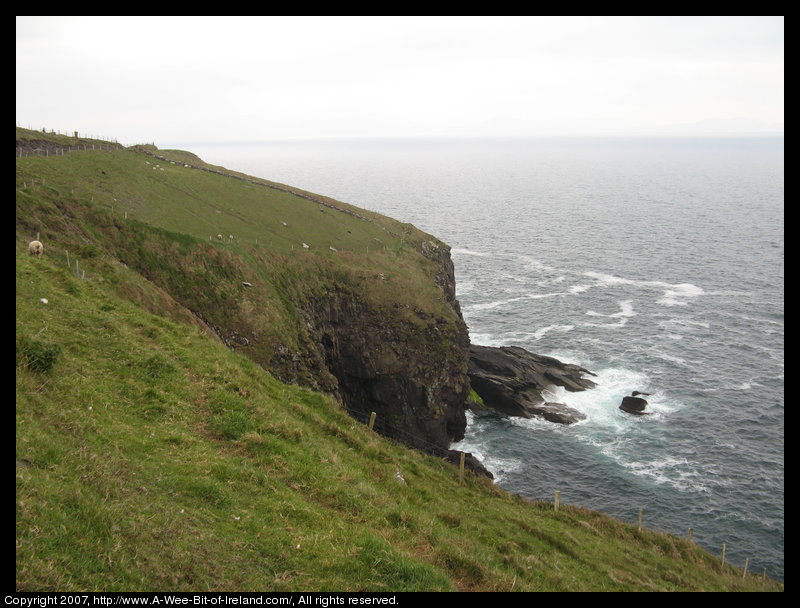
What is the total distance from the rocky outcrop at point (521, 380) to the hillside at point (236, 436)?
12.0 metres

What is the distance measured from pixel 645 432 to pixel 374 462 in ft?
146

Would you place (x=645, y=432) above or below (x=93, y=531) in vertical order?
below

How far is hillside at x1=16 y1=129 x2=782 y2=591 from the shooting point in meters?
13.1

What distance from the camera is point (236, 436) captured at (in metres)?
20.4

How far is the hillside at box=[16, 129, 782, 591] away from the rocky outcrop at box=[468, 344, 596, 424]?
1203cm

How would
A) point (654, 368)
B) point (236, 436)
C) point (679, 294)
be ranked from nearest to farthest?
point (236, 436) < point (654, 368) < point (679, 294)

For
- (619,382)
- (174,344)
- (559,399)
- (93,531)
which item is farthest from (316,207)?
(93,531)

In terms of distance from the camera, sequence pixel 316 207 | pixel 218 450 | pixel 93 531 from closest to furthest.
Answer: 1. pixel 93 531
2. pixel 218 450
3. pixel 316 207

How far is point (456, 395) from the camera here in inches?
2149

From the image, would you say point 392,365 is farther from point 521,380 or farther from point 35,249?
point 35,249

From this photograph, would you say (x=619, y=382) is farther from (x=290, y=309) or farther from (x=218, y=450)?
(x=218, y=450)

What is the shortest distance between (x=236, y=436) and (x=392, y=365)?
31.7m

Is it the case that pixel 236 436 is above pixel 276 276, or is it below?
below

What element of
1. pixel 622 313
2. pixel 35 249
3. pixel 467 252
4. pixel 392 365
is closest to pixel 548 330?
pixel 622 313
